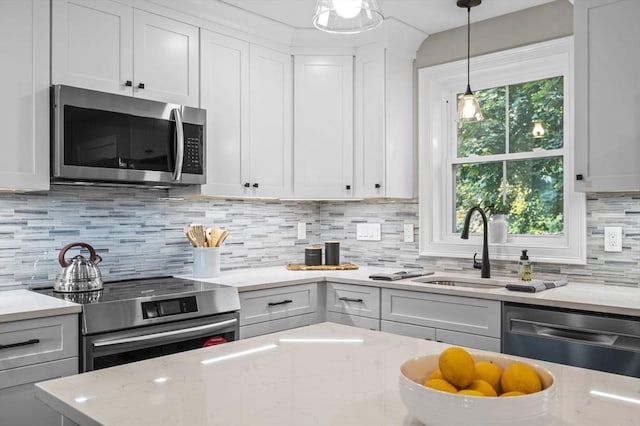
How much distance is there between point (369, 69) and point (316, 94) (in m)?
0.38

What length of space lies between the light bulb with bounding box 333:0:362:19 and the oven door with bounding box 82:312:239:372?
163 centimetres

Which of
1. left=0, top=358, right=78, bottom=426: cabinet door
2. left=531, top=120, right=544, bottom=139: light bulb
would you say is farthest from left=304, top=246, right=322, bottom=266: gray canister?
left=0, top=358, right=78, bottom=426: cabinet door

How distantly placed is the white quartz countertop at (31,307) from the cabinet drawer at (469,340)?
1.71 m

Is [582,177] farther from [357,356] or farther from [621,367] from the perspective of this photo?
[357,356]

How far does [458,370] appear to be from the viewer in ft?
2.97

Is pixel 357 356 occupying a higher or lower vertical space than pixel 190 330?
higher

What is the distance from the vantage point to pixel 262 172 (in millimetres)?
3412

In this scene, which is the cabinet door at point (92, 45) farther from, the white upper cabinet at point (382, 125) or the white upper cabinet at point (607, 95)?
the white upper cabinet at point (607, 95)

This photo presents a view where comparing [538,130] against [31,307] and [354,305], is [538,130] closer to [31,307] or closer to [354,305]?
[354,305]

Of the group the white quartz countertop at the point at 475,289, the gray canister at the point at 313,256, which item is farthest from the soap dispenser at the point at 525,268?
the gray canister at the point at 313,256

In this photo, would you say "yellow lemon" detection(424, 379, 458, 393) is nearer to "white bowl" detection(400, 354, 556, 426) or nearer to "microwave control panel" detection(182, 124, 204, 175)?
"white bowl" detection(400, 354, 556, 426)

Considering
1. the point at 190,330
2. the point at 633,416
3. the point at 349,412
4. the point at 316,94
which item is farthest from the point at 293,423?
the point at 316,94

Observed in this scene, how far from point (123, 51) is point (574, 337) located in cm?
251

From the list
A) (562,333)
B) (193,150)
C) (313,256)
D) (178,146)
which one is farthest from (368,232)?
(562,333)
